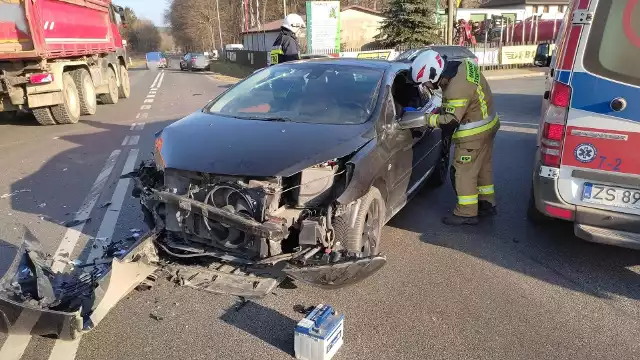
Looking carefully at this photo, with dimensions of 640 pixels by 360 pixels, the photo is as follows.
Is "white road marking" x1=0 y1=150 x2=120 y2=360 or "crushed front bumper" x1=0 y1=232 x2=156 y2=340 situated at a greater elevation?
"crushed front bumper" x1=0 y1=232 x2=156 y2=340

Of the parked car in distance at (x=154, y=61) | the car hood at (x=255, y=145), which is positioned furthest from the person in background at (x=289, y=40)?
the parked car in distance at (x=154, y=61)

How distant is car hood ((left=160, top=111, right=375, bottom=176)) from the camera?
3279mm

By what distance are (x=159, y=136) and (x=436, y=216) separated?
2839 millimetres

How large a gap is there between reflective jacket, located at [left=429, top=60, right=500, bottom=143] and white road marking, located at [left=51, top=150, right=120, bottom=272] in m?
3.31

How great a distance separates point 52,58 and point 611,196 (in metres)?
9.98

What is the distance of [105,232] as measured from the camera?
4625 millimetres

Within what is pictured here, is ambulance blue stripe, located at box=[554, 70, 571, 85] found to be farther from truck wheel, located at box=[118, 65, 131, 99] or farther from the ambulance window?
truck wheel, located at box=[118, 65, 131, 99]

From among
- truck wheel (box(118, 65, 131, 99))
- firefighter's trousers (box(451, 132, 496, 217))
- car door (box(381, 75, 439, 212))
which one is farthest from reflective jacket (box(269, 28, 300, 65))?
truck wheel (box(118, 65, 131, 99))

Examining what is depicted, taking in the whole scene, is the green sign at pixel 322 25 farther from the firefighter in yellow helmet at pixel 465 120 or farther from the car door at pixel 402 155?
the firefighter in yellow helmet at pixel 465 120

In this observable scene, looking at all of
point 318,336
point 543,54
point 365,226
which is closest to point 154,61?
point 543,54

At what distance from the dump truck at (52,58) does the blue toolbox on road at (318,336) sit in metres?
8.57

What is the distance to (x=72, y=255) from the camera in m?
4.16

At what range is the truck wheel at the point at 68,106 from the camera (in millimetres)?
10469

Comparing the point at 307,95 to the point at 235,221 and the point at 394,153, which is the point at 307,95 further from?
the point at 235,221
